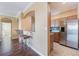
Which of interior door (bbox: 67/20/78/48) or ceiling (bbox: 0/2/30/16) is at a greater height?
ceiling (bbox: 0/2/30/16)

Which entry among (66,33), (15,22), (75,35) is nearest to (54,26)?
(66,33)

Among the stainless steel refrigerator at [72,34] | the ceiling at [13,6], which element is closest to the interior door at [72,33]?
the stainless steel refrigerator at [72,34]

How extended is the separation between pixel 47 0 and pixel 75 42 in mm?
2782

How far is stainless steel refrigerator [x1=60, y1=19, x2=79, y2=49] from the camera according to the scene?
15.8 feet

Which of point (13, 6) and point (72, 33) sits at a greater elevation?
point (13, 6)

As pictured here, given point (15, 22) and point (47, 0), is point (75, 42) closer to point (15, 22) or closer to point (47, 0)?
point (47, 0)

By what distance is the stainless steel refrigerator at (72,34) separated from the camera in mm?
4811

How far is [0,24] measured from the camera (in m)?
7.57

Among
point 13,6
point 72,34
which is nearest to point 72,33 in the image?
point 72,34

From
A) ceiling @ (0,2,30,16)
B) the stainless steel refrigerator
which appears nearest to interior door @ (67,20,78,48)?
the stainless steel refrigerator

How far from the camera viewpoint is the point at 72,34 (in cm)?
507

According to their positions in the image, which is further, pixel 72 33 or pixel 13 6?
pixel 13 6

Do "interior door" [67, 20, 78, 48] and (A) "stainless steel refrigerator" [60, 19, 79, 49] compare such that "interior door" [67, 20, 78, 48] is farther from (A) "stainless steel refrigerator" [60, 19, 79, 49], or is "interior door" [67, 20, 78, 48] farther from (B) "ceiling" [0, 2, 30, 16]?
(B) "ceiling" [0, 2, 30, 16]

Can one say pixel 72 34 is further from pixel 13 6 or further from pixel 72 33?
pixel 13 6
